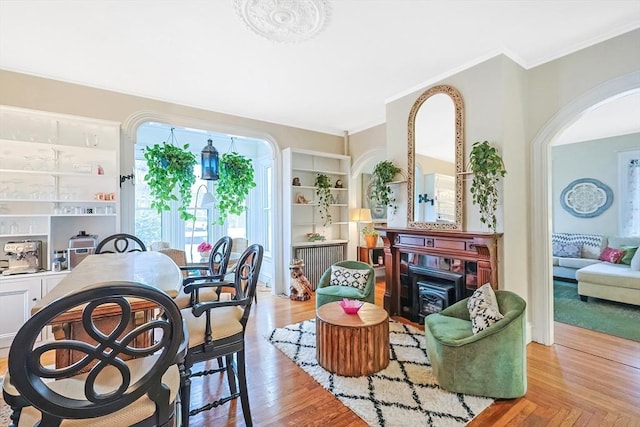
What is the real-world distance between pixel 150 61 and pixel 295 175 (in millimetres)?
2685

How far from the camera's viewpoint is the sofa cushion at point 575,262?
5207 millimetres

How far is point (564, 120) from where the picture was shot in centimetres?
288

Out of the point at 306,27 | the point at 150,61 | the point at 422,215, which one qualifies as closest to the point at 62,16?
the point at 150,61

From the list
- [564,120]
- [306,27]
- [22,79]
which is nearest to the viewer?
[306,27]

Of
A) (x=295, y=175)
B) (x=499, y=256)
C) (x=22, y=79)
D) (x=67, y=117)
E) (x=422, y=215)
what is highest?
(x=22, y=79)

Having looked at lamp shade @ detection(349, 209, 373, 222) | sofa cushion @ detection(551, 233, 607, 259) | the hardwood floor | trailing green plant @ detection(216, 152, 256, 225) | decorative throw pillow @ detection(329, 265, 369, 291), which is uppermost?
trailing green plant @ detection(216, 152, 256, 225)

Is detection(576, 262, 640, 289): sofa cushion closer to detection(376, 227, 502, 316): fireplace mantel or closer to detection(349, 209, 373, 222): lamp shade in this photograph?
detection(376, 227, 502, 316): fireplace mantel

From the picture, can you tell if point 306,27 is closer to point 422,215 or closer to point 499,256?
point 422,215

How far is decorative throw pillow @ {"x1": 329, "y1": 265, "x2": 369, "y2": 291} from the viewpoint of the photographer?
3.61 metres

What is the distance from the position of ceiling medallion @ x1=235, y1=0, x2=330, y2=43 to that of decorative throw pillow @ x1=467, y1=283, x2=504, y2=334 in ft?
8.38

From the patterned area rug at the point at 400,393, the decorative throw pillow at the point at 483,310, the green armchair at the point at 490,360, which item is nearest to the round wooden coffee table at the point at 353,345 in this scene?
the patterned area rug at the point at 400,393

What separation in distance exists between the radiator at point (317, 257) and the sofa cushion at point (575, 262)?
156 inches

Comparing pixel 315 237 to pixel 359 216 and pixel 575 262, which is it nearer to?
pixel 359 216

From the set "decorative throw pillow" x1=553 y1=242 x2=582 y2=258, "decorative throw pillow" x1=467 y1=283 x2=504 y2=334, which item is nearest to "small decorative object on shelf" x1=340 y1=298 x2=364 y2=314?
"decorative throw pillow" x1=467 y1=283 x2=504 y2=334
